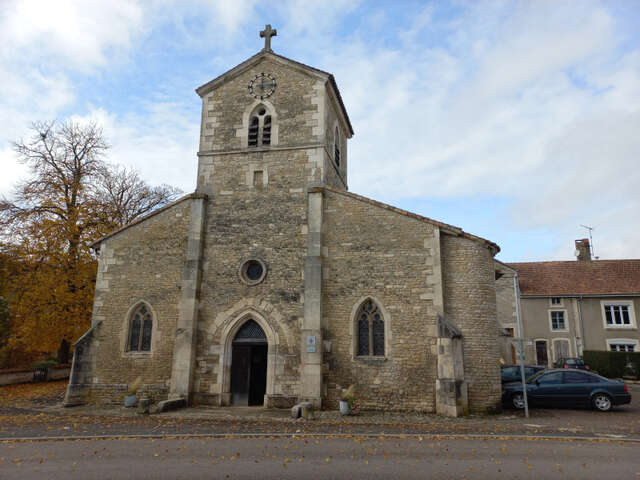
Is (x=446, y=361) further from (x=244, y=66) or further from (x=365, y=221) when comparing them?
(x=244, y=66)

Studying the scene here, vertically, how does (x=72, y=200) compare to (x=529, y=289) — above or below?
above

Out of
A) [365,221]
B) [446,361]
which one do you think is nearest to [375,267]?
[365,221]

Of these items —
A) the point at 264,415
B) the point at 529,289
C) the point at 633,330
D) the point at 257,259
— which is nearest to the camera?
the point at 264,415

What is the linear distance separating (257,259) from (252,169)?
3.32m

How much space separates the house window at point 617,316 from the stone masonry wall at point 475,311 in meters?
19.5

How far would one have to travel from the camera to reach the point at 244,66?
54.4ft

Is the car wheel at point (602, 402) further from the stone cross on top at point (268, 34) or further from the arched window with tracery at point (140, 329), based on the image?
the stone cross on top at point (268, 34)

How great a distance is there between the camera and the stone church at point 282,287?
1296 cm

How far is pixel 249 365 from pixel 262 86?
32.9 ft

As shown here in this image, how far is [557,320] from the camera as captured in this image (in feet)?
94.3

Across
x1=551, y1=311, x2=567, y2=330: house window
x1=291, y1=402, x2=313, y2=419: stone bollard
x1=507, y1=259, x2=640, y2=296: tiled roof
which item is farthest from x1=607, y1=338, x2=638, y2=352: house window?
x1=291, y1=402, x2=313, y2=419: stone bollard

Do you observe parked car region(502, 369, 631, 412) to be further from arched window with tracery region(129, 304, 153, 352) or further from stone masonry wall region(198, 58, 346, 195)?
arched window with tracery region(129, 304, 153, 352)

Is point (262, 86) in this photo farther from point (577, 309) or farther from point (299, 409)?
point (577, 309)

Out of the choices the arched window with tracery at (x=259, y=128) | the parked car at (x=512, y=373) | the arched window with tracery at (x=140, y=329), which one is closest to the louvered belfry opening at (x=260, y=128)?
the arched window with tracery at (x=259, y=128)
